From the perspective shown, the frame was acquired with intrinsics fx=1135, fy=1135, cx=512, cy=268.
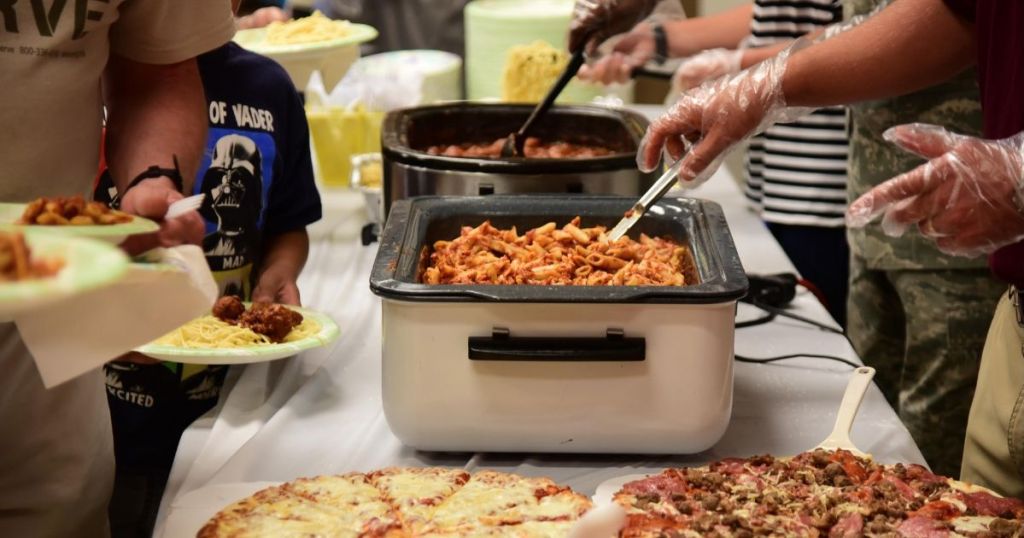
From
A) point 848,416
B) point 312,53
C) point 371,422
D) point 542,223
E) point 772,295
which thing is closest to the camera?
point 848,416

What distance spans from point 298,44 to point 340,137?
247 mm

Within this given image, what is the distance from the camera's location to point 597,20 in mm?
2604

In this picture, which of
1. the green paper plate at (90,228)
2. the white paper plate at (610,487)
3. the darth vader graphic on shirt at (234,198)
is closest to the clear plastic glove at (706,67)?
the darth vader graphic on shirt at (234,198)

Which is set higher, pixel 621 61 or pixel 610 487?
pixel 621 61

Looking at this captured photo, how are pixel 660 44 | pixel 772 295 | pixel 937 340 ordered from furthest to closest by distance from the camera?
1. pixel 660 44
2. pixel 937 340
3. pixel 772 295

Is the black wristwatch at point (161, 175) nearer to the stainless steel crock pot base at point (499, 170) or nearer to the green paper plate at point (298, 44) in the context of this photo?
the stainless steel crock pot base at point (499, 170)

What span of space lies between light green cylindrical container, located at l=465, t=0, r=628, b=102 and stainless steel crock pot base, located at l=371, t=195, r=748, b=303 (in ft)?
5.08

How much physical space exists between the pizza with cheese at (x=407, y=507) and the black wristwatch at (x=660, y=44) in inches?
69.6

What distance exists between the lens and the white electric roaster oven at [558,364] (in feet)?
4.53

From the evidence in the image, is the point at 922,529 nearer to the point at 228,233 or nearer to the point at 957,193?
the point at 957,193

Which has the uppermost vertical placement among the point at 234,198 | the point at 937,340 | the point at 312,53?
the point at 312,53

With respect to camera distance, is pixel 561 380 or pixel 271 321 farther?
Answer: pixel 271 321

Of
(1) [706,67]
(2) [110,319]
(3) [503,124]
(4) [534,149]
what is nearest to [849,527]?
(2) [110,319]

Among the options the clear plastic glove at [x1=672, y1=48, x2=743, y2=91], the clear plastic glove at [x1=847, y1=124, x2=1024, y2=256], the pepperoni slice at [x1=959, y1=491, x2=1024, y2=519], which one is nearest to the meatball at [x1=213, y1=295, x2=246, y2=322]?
the clear plastic glove at [x1=847, y1=124, x2=1024, y2=256]
